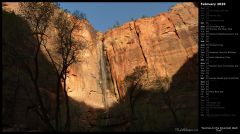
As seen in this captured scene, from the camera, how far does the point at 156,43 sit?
68812 mm

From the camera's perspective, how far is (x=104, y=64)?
241 ft

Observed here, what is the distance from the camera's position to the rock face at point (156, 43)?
213ft

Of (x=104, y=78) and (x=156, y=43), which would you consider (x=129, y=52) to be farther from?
(x=104, y=78)

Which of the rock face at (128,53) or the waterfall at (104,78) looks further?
the waterfall at (104,78)

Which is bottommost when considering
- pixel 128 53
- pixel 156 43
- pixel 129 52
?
pixel 128 53

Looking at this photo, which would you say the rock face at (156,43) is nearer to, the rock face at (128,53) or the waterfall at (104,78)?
the rock face at (128,53)

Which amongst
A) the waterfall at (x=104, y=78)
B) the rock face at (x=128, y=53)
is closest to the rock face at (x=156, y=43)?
the rock face at (x=128, y=53)

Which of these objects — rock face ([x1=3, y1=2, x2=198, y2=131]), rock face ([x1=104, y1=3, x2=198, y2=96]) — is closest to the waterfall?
rock face ([x1=3, y1=2, x2=198, y2=131])

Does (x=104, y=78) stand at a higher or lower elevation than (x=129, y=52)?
lower

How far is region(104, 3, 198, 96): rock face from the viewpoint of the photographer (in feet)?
213

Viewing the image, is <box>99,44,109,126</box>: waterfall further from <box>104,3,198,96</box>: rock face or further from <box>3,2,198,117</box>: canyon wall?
<box>104,3,198,96</box>: rock face

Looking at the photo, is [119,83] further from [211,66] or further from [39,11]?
[211,66]

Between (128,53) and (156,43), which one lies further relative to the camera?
(128,53)

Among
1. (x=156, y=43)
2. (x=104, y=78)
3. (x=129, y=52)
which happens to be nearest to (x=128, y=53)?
(x=129, y=52)
